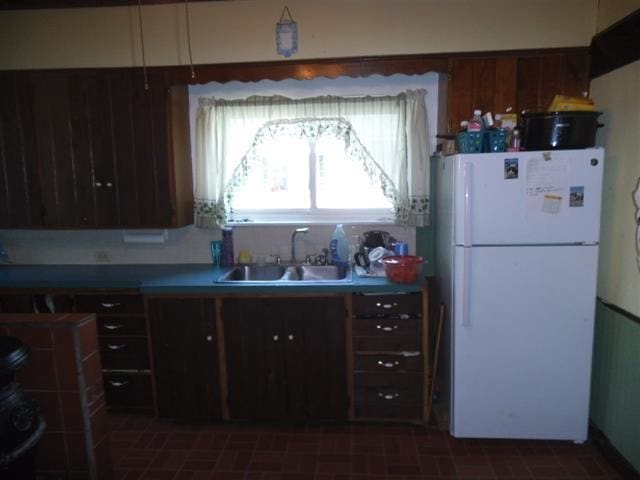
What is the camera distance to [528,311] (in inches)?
92.9

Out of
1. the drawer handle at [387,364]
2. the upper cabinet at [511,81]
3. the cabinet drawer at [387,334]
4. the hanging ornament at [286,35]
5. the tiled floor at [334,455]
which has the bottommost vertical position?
the tiled floor at [334,455]

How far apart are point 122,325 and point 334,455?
4.82ft

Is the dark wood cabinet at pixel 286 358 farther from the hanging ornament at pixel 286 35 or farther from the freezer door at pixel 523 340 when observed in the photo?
the hanging ornament at pixel 286 35

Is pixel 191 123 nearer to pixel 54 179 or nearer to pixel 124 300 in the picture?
pixel 54 179

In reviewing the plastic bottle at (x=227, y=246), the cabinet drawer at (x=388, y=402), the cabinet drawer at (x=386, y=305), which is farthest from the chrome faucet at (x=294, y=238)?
the cabinet drawer at (x=388, y=402)

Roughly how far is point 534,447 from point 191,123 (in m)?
2.95

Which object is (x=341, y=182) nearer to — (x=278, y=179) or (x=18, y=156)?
(x=278, y=179)

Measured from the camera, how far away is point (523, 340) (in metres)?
2.38

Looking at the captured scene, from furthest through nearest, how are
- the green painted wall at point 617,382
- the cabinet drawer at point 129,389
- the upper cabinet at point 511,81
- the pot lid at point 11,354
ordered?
the cabinet drawer at point 129,389 → the upper cabinet at point 511,81 → the green painted wall at point 617,382 → the pot lid at point 11,354

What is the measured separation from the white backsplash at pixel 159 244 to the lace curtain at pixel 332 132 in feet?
0.58

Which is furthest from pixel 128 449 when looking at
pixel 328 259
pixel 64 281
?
pixel 328 259

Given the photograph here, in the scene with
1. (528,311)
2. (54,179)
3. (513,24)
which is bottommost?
(528,311)

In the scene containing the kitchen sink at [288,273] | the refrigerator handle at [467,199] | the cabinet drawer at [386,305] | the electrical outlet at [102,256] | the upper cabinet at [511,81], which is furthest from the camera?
the electrical outlet at [102,256]

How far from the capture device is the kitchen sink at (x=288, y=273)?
2985 millimetres
